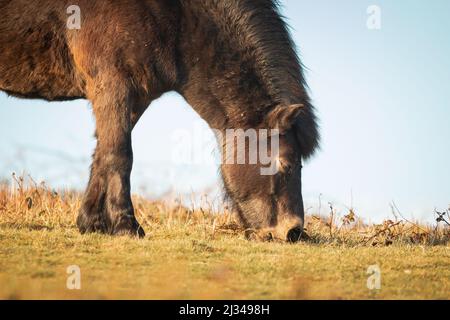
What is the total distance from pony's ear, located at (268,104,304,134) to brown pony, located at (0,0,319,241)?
0.05 ft

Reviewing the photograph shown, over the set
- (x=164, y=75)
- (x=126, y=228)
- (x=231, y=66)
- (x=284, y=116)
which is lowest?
(x=126, y=228)

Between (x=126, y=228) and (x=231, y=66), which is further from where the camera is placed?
(x=231, y=66)

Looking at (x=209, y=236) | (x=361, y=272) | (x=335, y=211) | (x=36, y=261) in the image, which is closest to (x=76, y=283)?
(x=36, y=261)

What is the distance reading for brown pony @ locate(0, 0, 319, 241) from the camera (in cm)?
788

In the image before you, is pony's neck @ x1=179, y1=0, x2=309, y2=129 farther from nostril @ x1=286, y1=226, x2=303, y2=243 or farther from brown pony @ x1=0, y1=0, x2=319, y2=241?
nostril @ x1=286, y1=226, x2=303, y2=243

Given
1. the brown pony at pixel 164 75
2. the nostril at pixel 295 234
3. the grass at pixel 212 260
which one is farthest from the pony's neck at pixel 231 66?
the grass at pixel 212 260

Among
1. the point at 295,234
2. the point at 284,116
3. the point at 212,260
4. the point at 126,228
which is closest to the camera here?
the point at 212,260

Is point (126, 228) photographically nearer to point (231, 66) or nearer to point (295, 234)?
point (295, 234)

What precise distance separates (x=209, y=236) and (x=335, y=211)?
2.37 meters

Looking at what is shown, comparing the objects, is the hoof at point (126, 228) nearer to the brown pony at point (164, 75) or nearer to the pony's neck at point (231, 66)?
the brown pony at point (164, 75)

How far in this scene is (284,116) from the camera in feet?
26.1

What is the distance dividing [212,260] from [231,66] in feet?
9.35

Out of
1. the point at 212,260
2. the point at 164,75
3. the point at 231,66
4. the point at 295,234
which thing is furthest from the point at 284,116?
the point at 212,260

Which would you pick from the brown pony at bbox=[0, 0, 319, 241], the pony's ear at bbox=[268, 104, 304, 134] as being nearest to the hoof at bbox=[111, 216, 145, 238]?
the brown pony at bbox=[0, 0, 319, 241]
